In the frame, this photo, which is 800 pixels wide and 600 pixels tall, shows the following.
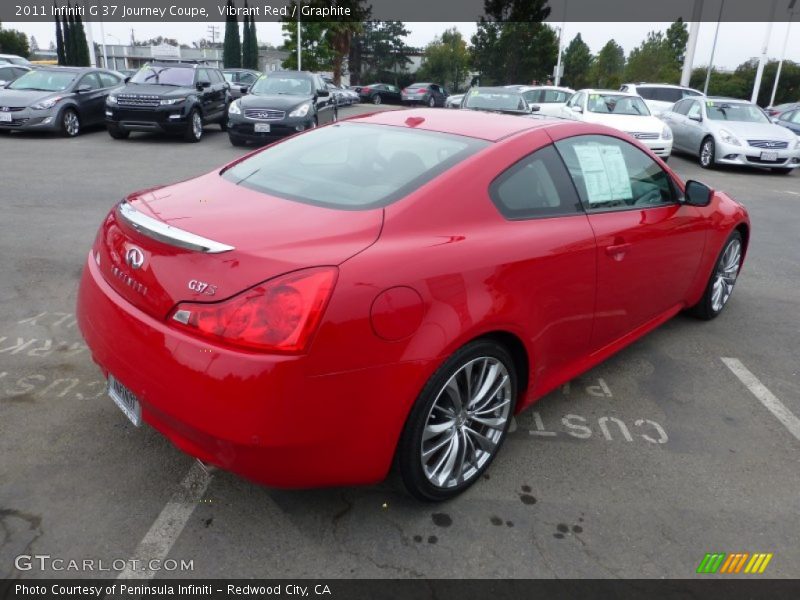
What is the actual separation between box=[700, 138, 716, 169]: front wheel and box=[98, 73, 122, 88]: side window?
1335 centimetres

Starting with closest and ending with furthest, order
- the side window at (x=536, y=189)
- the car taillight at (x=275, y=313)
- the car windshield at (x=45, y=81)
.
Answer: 1. the car taillight at (x=275, y=313)
2. the side window at (x=536, y=189)
3. the car windshield at (x=45, y=81)

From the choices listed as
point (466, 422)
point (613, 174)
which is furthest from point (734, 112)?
point (466, 422)

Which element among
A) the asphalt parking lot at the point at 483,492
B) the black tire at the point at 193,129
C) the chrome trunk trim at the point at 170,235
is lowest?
the asphalt parking lot at the point at 483,492

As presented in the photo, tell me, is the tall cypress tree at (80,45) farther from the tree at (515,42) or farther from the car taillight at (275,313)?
the car taillight at (275,313)

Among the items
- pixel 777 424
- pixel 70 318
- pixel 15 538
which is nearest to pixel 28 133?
pixel 70 318

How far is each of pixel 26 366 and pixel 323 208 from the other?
222 centimetres

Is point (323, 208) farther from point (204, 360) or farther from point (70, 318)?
point (70, 318)

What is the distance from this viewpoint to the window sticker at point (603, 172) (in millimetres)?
3223

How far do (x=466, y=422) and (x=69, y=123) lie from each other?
13.7 metres

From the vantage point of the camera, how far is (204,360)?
6.72 ft

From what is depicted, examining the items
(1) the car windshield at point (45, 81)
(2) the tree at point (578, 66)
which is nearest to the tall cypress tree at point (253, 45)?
(2) the tree at point (578, 66)

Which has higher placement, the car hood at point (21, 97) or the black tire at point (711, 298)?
the car hood at point (21, 97)

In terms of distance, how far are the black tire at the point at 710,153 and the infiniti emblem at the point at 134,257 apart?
1346 cm

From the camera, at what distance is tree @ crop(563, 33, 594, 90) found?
5962 cm
